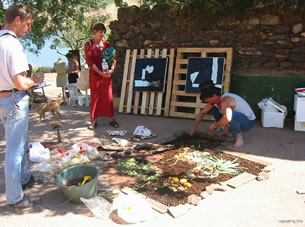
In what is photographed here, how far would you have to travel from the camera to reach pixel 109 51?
548 centimetres

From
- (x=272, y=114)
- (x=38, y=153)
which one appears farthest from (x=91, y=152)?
(x=272, y=114)

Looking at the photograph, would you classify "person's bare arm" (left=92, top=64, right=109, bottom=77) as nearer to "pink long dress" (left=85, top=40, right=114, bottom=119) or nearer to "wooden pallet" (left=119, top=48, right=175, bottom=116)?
"pink long dress" (left=85, top=40, right=114, bottom=119)

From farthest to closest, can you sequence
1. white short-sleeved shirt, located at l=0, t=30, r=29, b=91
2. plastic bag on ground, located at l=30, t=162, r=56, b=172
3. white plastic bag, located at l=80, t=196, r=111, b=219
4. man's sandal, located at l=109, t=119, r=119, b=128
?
man's sandal, located at l=109, t=119, r=119, b=128
plastic bag on ground, located at l=30, t=162, r=56, b=172
white plastic bag, located at l=80, t=196, r=111, b=219
white short-sleeved shirt, located at l=0, t=30, r=29, b=91

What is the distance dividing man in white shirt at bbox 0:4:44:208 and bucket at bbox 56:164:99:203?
436 mm

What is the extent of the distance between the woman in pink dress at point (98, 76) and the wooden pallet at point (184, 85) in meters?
1.57

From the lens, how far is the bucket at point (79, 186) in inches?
114

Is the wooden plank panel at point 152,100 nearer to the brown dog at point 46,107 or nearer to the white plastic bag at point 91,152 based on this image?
the brown dog at point 46,107

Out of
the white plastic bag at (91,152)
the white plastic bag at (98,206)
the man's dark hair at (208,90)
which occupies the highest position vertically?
the man's dark hair at (208,90)

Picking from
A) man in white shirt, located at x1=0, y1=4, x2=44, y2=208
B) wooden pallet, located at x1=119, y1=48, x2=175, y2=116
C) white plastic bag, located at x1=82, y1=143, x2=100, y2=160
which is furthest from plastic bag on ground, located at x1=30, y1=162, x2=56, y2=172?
wooden pallet, located at x1=119, y1=48, x2=175, y2=116

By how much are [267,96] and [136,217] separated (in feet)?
14.4

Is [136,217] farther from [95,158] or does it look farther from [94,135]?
[94,135]

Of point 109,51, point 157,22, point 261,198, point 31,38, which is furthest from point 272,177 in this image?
point 31,38

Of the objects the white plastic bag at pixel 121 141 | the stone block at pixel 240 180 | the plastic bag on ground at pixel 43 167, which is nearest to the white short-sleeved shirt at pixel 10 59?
the plastic bag on ground at pixel 43 167

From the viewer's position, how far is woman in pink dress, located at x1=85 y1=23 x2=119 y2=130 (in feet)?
17.6
